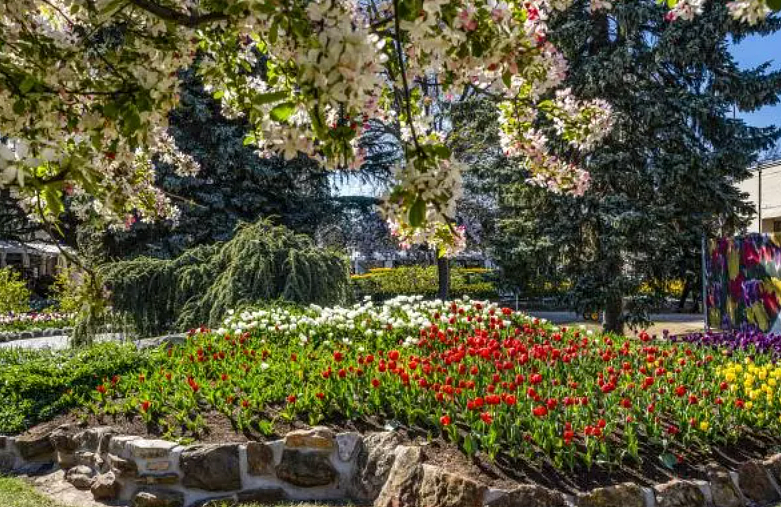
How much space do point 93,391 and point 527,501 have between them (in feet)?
12.4

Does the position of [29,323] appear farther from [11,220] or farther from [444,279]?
[444,279]

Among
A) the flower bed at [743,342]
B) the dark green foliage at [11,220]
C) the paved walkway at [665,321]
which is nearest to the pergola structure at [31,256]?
the dark green foliage at [11,220]

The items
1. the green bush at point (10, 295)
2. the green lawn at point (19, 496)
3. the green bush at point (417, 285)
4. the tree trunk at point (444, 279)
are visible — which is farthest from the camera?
the green bush at point (417, 285)

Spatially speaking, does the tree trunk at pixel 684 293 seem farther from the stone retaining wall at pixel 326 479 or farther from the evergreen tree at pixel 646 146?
the stone retaining wall at pixel 326 479

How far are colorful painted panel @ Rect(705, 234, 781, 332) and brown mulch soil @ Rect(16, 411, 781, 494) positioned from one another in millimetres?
6366

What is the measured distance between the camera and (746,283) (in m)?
10.1

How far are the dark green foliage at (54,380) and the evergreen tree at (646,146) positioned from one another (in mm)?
7344

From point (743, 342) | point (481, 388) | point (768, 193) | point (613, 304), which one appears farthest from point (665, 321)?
point (481, 388)

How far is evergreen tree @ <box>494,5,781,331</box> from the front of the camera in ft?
34.5

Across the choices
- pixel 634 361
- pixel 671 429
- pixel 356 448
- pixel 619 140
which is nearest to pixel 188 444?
pixel 356 448

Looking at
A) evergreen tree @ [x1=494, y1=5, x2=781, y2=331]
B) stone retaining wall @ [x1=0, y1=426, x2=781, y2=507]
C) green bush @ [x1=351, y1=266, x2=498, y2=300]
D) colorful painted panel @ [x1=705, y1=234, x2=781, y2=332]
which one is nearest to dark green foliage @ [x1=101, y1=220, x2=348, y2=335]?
stone retaining wall @ [x1=0, y1=426, x2=781, y2=507]

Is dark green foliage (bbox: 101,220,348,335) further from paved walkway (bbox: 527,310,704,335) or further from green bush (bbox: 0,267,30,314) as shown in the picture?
paved walkway (bbox: 527,310,704,335)

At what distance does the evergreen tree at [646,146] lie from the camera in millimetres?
10523

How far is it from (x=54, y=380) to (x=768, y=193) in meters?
21.2
